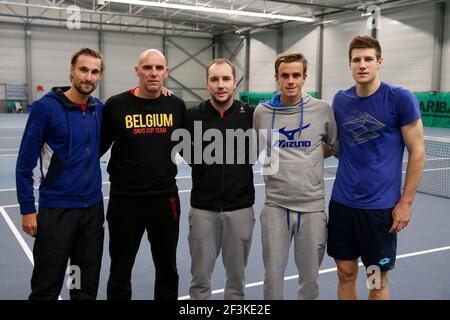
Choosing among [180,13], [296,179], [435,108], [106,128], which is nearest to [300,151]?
[296,179]

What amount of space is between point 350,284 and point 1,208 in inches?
217

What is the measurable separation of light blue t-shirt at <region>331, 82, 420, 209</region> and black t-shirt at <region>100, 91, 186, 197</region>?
129 centimetres

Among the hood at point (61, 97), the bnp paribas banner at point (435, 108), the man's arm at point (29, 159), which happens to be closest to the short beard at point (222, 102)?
the hood at point (61, 97)

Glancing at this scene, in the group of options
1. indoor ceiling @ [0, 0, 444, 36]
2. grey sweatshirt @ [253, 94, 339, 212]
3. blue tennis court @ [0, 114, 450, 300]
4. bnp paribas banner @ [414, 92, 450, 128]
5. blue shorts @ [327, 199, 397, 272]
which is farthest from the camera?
indoor ceiling @ [0, 0, 444, 36]

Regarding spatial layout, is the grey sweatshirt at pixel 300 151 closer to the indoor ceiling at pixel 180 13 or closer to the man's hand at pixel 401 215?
the man's hand at pixel 401 215

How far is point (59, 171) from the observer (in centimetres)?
303

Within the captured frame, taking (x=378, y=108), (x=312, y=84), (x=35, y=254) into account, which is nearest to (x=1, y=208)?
(x=35, y=254)

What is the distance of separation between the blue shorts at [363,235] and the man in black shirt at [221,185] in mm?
638

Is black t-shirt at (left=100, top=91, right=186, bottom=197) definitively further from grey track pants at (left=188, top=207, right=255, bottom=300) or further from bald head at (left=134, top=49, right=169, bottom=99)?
grey track pants at (left=188, top=207, right=255, bottom=300)

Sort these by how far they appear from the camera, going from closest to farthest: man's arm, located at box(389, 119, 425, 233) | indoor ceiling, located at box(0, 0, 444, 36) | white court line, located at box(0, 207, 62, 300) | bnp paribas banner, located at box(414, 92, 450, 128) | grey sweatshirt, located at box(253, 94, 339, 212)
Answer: man's arm, located at box(389, 119, 425, 233), grey sweatshirt, located at box(253, 94, 339, 212), white court line, located at box(0, 207, 62, 300), bnp paribas banner, located at box(414, 92, 450, 128), indoor ceiling, located at box(0, 0, 444, 36)

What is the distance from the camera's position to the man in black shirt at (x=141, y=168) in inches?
127

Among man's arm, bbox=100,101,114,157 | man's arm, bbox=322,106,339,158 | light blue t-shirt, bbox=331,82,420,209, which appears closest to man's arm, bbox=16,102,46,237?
man's arm, bbox=100,101,114,157

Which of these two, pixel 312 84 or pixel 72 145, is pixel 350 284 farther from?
pixel 312 84

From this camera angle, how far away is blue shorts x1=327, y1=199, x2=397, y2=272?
2994 millimetres
